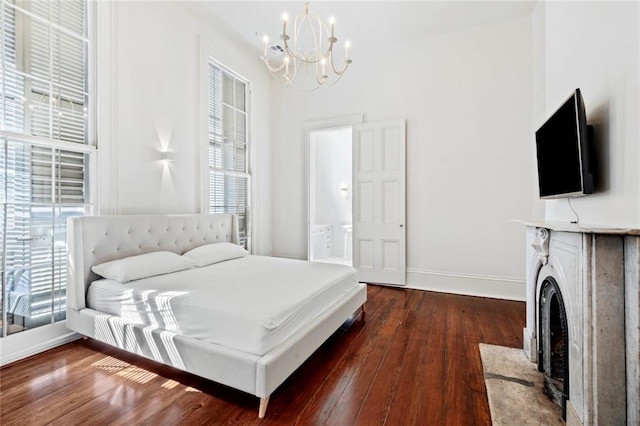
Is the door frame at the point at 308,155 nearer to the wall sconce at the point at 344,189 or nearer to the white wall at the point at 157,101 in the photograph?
A: the white wall at the point at 157,101

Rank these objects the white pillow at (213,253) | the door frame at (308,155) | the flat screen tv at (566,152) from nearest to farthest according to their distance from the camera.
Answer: the flat screen tv at (566,152) < the white pillow at (213,253) < the door frame at (308,155)

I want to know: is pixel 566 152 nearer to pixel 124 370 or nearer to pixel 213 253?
pixel 213 253

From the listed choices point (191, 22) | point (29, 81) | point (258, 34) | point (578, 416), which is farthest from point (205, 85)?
point (578, 416)

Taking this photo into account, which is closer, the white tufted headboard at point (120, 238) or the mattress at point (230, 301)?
the mattress at point (230, 301)

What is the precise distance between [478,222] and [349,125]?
2367mm

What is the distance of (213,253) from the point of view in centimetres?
321

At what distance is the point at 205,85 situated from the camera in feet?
12.5

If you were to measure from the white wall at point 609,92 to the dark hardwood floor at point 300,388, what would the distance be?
131cm

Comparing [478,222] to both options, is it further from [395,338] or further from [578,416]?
[578,416]

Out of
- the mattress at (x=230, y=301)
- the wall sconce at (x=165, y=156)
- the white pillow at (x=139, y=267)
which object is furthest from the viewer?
the wall sconce at (x=165, y=156)

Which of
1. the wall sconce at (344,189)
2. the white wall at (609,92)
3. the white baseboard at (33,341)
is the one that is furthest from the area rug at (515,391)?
the wall sconce at (344,189)

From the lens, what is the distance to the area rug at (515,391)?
162cm

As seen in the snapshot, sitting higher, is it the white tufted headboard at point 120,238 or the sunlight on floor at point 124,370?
the white tufted headboard at point 120,238

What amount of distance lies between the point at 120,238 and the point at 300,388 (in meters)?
2.11
